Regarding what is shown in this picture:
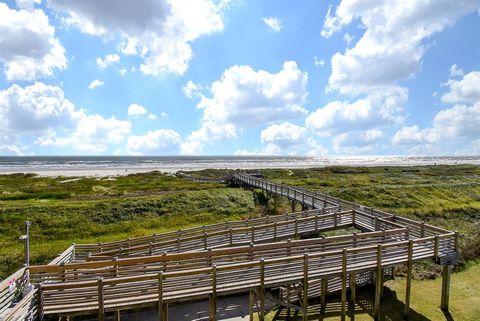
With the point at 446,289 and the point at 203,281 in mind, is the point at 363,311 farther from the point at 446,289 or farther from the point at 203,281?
the point at 203,281

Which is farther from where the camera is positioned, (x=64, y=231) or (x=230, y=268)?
(x=64, y=231)

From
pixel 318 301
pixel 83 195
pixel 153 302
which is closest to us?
pixel 153 302

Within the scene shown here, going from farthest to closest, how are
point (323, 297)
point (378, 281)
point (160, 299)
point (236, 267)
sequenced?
point (323, 297)
point (378, 281)
point (236, 267)
point (160, 299)

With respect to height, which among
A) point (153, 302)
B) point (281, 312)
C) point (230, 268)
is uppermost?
point (230, 268)

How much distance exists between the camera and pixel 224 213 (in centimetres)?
3566

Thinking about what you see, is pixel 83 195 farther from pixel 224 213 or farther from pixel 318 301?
pixel 318 301

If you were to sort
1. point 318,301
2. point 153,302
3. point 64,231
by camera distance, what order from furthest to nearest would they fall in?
1. point 64,231
2. point 318,301
3. point 153,302

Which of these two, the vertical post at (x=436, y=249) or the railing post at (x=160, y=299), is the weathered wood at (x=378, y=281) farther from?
the railing post at (x=160, y=299)

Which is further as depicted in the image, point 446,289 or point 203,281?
point 446,289

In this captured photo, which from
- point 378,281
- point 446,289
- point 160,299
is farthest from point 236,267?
point 446,289

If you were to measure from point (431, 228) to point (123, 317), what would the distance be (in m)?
14.7

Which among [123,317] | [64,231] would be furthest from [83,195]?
[123,317]

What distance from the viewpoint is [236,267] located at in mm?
11781

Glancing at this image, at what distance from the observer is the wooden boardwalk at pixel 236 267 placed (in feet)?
35.8
